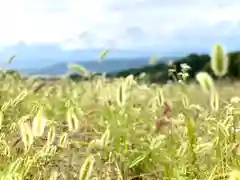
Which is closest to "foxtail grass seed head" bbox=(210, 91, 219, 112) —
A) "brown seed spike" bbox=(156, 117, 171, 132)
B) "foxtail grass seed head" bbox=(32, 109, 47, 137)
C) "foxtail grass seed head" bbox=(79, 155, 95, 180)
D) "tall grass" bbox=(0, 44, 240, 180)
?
"tall grass" bbox=(0, 44, 240, 180)

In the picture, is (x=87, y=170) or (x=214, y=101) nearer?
(x=87, y=170)

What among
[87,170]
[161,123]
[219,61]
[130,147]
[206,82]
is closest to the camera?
[87,170]

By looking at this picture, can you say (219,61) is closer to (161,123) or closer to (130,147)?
(161,123)

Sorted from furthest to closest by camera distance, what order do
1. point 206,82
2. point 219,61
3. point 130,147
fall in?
1. point 130,147
2. point 219,61
3. point 206,82

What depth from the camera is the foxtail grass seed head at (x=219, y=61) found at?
81.5 inches

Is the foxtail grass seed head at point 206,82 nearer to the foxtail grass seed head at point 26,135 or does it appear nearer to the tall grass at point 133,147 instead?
the tall grass at point 133,147

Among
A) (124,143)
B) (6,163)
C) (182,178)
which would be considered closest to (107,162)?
(124,143)

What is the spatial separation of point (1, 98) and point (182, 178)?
1849 millimetres

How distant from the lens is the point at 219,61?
2.11 meters

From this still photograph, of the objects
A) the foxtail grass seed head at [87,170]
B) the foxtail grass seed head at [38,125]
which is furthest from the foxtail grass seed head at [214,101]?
the foxtail grass seed head at [38,125]

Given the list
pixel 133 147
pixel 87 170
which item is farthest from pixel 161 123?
pixel 87 170

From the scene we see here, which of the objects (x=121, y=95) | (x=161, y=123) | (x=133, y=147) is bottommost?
(x=133, y=147)

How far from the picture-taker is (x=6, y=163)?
2.48 meters

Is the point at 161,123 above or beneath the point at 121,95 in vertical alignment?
beneath
